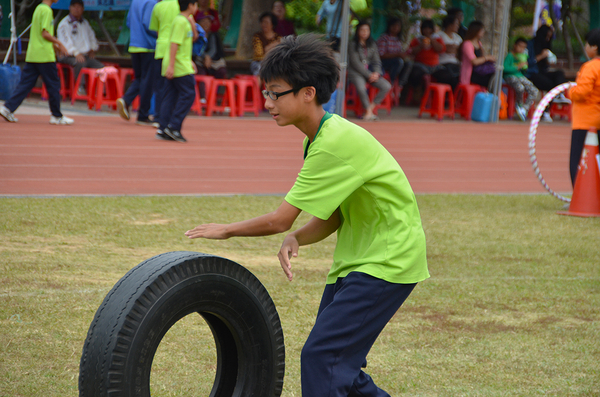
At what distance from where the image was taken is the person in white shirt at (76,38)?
15.0 metres

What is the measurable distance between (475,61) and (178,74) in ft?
27.1

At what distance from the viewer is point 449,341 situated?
159 inches

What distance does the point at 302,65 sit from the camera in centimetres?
265

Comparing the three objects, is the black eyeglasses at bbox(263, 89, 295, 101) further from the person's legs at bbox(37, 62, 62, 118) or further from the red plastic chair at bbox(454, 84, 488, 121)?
the red plastic chair at bbox(454, 84, 488, 121)

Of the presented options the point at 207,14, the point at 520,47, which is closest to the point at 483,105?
the point at 520,47

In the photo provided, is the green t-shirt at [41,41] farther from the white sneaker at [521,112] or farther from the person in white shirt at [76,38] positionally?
the white sneaker at [521,112]

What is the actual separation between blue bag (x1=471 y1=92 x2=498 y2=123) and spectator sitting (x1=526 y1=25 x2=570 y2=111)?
170cm

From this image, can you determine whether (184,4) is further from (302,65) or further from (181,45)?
(302,65)

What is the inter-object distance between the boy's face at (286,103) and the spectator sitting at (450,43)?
1548cm

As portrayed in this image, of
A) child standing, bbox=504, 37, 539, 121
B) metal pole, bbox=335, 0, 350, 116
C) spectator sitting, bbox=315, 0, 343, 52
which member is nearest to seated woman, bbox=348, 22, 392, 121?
spectator sitting, bbox=315, 0, 343, 52

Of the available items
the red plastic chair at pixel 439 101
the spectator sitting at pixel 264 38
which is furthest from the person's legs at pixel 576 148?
the spectator sitting at pixel 264 38

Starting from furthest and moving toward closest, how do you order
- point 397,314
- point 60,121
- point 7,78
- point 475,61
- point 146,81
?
point 475,61 → point 7,78 → point 146,81 → point 60,121 → point 397,314

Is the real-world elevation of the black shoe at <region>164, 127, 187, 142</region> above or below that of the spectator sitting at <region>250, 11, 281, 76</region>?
below

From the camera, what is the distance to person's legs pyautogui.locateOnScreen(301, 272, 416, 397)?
2.63 meters
